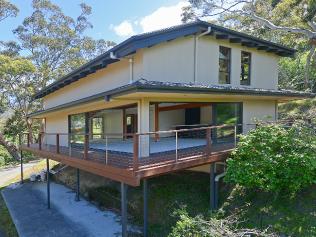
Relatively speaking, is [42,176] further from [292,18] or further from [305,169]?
[292,18]

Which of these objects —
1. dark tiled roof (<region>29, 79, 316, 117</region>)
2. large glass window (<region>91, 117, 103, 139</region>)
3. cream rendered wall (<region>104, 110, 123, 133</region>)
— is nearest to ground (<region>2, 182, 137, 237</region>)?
large glass window (<region>91, 117, 103, 139</region>)

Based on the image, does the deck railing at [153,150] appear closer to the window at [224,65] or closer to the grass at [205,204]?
the grass at [205,204]

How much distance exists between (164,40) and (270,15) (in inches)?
747

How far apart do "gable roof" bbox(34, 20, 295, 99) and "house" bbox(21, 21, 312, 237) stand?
0.03m

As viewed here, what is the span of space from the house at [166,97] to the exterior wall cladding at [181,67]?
0.13 feet

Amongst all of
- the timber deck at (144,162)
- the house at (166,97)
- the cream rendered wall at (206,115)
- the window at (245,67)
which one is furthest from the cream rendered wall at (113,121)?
the window at (245,67)

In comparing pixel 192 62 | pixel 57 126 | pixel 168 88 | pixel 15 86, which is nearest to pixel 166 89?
pixel 168 88

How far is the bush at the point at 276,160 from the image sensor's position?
345 inches

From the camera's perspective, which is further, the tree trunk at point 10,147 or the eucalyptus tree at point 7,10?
the tree trunk at point 10,147

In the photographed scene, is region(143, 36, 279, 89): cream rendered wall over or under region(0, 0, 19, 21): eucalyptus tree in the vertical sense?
under

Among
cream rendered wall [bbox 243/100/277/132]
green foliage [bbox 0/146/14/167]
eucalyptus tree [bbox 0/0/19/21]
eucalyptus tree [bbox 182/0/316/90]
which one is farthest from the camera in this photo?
green foliage [bbox 0/146/14/167]

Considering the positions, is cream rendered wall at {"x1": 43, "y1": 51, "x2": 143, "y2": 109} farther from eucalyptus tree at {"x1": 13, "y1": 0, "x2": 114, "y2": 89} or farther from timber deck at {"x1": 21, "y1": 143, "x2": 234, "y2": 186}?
eucalyptus tree at {"x1": 13, "y1": 0, "x2": 114, "y2": 89}

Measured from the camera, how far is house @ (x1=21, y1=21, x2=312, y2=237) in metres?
8.87

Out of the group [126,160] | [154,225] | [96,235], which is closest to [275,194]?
[154,225]
